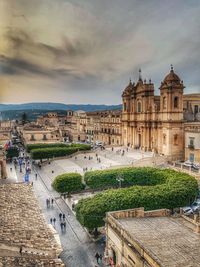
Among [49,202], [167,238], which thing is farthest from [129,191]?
[49,202]

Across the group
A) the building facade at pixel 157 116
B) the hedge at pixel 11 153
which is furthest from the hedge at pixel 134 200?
the hedge at pixel 11 153

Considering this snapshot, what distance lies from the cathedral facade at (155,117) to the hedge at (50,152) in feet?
43.7

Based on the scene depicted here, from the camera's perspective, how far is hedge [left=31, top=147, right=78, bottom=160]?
202 feet

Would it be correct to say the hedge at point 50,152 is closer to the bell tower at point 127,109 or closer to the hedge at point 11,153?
the hedge at point 11,153

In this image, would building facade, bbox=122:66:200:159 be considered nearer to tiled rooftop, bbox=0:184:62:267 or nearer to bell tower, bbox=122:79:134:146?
bell tower, bbox=122:79:134:146

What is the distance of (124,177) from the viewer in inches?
1497

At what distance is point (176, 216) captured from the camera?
22.6m

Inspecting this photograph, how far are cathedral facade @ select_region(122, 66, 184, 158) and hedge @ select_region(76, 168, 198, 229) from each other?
976 inches

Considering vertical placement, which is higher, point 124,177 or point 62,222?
point 124,177

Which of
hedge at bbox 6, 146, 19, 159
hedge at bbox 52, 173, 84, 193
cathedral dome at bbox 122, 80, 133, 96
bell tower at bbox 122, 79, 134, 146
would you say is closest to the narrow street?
hedge at bbox 52, 173, 84, 193

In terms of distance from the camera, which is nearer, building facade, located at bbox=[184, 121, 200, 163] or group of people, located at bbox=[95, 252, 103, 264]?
group of people, located at bbox=[95, 252, 103, 264]

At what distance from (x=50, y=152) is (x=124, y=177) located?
28016 mm

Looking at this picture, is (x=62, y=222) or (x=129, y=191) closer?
(x=129, y=191)

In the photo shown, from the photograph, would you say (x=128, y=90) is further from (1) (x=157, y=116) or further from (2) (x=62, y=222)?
(2) (x=62, y=222)
